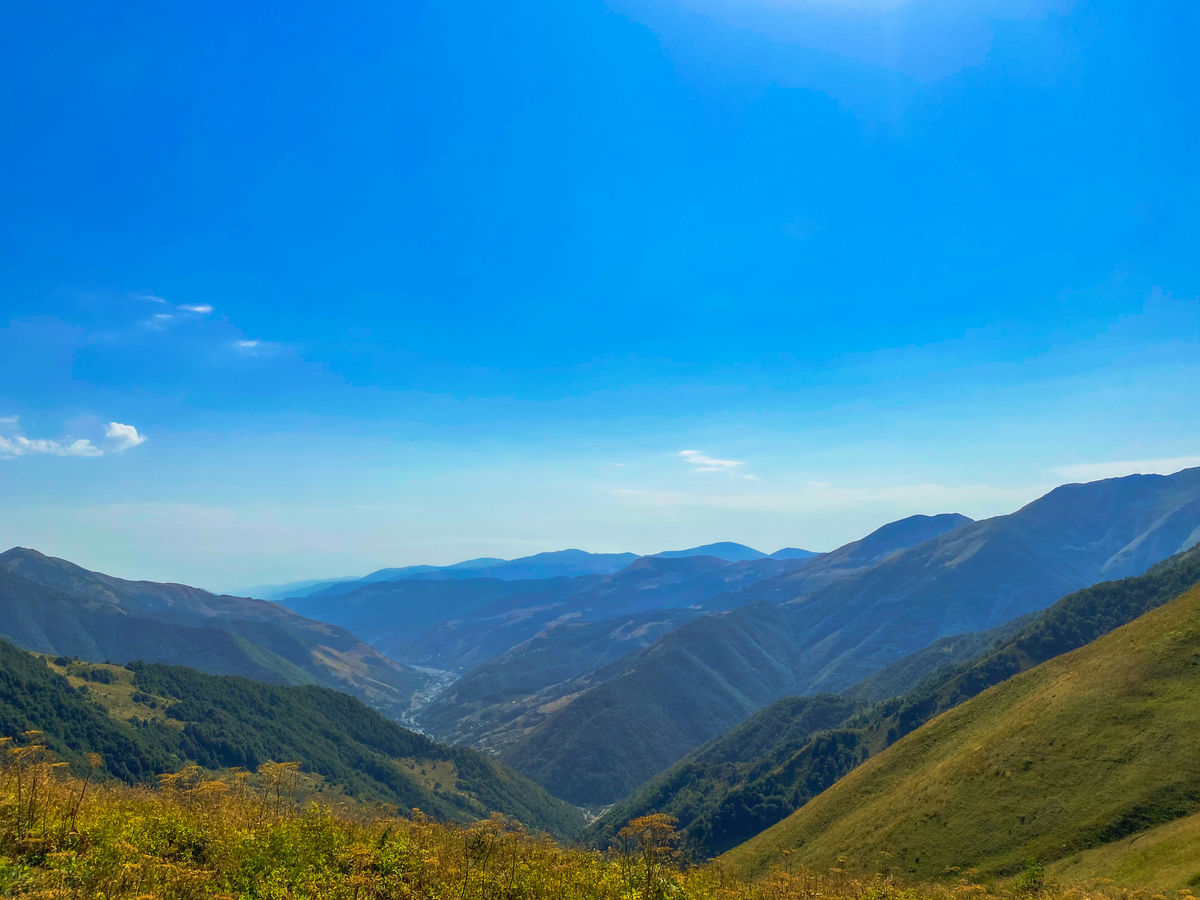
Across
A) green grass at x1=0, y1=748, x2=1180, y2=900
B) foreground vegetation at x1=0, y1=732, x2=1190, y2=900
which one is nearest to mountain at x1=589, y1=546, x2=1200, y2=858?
foreground vegetation at x1=0, y1=732, x2=1190, y2=900

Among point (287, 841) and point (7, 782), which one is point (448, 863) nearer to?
point (287, 841)

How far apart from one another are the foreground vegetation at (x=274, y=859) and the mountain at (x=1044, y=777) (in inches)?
1258

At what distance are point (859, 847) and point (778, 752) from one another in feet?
482

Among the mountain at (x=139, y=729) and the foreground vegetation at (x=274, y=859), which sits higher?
the foreground vegetation at (x=274, y=859)

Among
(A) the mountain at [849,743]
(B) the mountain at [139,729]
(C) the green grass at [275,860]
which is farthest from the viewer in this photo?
(A) the mountain at [849,743]

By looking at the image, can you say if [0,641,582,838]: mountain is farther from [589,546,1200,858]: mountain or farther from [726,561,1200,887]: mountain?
[726,561,1200,887]: mountain

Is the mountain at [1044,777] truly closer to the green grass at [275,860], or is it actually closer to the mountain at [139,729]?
the green grass at [275,860]

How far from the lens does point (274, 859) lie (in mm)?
18859

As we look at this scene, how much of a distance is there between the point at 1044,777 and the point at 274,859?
68.2m

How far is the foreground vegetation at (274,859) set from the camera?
52.9 ft

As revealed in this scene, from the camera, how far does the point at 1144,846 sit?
43.3m

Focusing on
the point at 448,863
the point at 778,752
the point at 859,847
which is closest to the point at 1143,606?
the point at 778,752

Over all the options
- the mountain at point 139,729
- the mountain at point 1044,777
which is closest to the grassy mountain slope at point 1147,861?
the mountain at point 1044,777

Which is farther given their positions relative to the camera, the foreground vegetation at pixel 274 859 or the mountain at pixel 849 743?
the mountain at pixel 849 743
